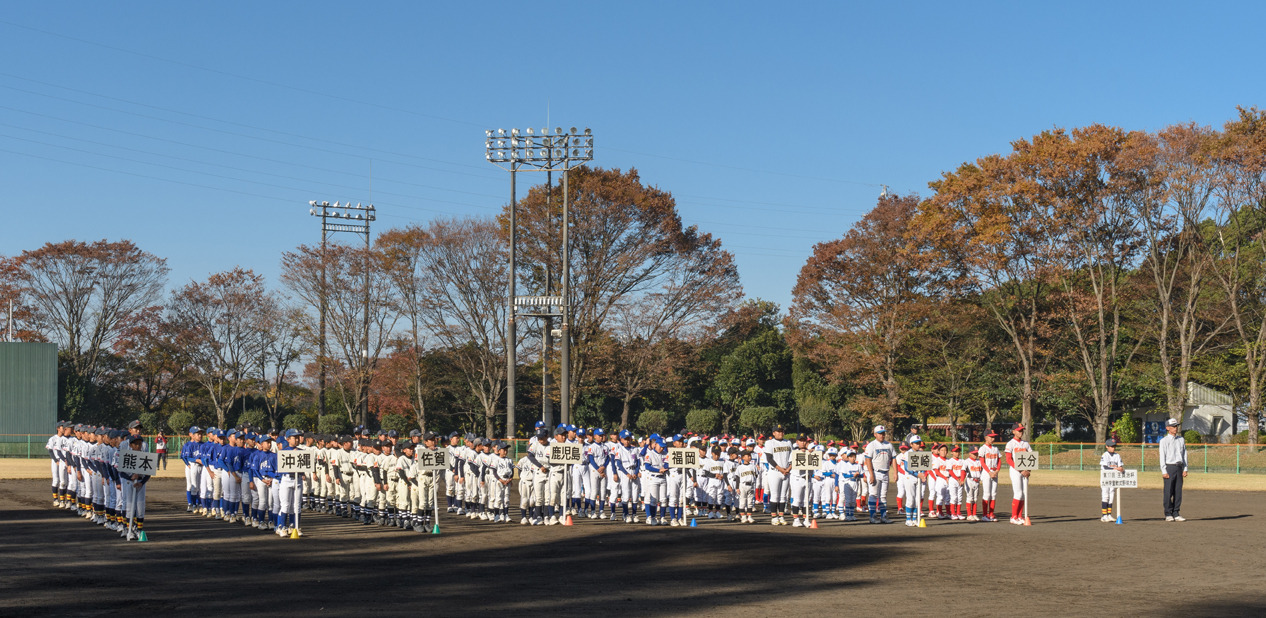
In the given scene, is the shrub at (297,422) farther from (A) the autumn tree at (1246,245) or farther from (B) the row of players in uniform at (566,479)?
(A) the autumn tree at (1246,245)

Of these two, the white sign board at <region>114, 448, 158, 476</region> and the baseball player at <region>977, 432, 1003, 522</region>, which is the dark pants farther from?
the white sign board at <region>114, 448, 158, 476</region>

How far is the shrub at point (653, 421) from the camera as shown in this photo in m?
54.2

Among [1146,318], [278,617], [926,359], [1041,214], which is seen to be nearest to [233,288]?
[926,359]

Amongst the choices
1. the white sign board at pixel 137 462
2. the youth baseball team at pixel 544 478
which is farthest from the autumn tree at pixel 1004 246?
the white sign board at pixel 137 462

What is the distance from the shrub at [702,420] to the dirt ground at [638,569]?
1260 inches

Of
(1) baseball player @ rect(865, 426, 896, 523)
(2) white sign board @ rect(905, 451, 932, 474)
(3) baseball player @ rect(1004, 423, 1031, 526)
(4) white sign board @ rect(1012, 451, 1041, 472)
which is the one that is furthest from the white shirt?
(1) baseball player @ rect(865, 426, 896, 523)

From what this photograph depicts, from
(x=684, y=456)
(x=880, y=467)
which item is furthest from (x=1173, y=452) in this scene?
(x=684, y=456)

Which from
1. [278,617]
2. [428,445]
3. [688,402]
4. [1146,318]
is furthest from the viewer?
[688,402]

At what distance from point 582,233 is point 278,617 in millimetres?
36674

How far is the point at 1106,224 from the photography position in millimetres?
42875

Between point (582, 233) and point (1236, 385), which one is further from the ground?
point (582, 233)

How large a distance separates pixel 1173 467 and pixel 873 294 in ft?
91.4

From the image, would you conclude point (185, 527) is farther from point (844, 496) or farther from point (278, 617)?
point (844, 496)

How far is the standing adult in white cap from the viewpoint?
21984 millimetres
